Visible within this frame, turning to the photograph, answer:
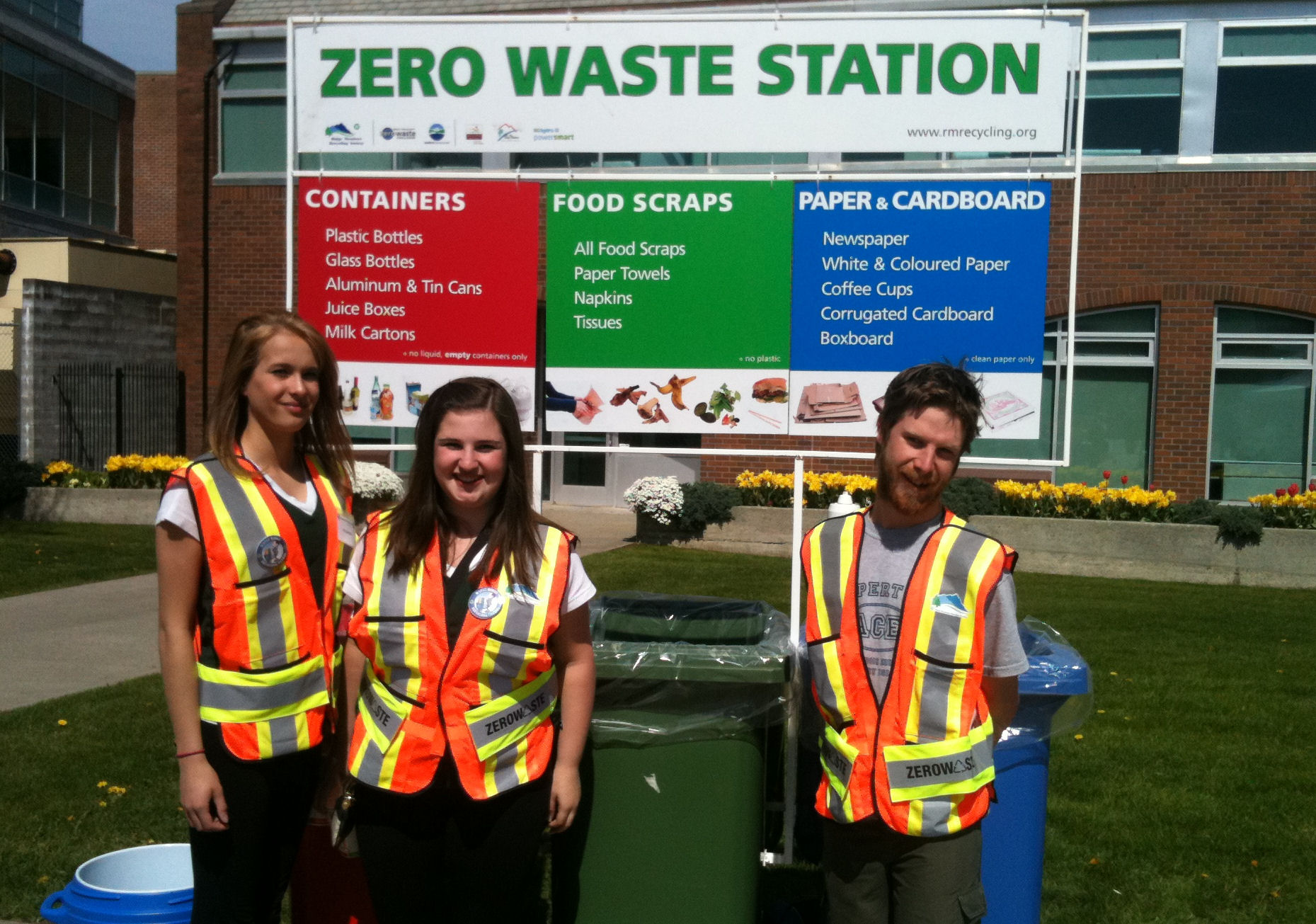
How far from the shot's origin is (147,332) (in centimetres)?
1992

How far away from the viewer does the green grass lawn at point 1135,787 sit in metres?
4.28

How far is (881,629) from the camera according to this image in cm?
270

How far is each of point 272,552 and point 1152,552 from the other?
10.9 meters

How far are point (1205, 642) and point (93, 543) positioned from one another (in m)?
10.3

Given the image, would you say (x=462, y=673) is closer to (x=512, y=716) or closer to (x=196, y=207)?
(x=512, y=716)

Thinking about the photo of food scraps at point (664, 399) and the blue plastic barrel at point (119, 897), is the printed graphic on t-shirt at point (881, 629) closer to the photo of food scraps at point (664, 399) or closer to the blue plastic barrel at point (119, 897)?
the blue plastic barrel at point (119, 897)

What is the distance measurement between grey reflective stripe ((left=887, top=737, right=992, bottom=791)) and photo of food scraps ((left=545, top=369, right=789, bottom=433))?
2.52m

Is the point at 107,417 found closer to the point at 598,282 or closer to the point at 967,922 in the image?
the point at 598,282

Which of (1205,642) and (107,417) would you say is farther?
(107,417)

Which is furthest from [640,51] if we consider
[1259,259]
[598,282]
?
[1259,259]

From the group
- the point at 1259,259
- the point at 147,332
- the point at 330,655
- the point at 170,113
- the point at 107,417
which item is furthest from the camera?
the point at 170,113

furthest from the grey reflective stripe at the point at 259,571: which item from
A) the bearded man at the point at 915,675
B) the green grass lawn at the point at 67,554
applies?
the green grass lawn at the point at 67,554

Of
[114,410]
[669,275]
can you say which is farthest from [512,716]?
[114,410]

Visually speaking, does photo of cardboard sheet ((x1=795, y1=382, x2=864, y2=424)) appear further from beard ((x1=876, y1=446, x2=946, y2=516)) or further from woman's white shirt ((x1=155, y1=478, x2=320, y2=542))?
woman's white shirt ((x1=155, y1=478, x2=320, y2=542))
